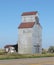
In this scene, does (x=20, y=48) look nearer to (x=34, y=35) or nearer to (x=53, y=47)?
(x=34, y=35)

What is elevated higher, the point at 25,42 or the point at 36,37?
the point at 36,37

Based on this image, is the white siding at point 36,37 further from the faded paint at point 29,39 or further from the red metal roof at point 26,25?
the red metal roof at point 26,25

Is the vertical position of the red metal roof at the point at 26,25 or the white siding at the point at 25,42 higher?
the red metal roof at the point at 26,25

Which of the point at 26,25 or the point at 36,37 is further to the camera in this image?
the point at 26,25

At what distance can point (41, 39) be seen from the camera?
6644 centimetres

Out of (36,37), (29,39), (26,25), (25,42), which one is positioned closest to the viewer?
(29,39)

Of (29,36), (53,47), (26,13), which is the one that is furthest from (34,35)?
(53,47)

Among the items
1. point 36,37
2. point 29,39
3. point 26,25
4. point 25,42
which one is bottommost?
point 25,42

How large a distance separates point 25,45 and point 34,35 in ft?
11.2

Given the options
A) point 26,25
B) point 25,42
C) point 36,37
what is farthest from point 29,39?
point 26,25

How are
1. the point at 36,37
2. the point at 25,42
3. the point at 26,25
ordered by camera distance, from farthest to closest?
the point at 26,25
the point at 36,37
the point at 25,42

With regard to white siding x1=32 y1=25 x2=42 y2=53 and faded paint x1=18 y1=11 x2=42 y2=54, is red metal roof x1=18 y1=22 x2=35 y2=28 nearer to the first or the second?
faded paint x1=18 y1=11 x2=42 y2=54

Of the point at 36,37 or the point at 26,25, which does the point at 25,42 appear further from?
the point at 26,25

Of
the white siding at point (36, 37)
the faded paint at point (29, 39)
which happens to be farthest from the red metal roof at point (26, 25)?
the white siding at point (36, 37)
